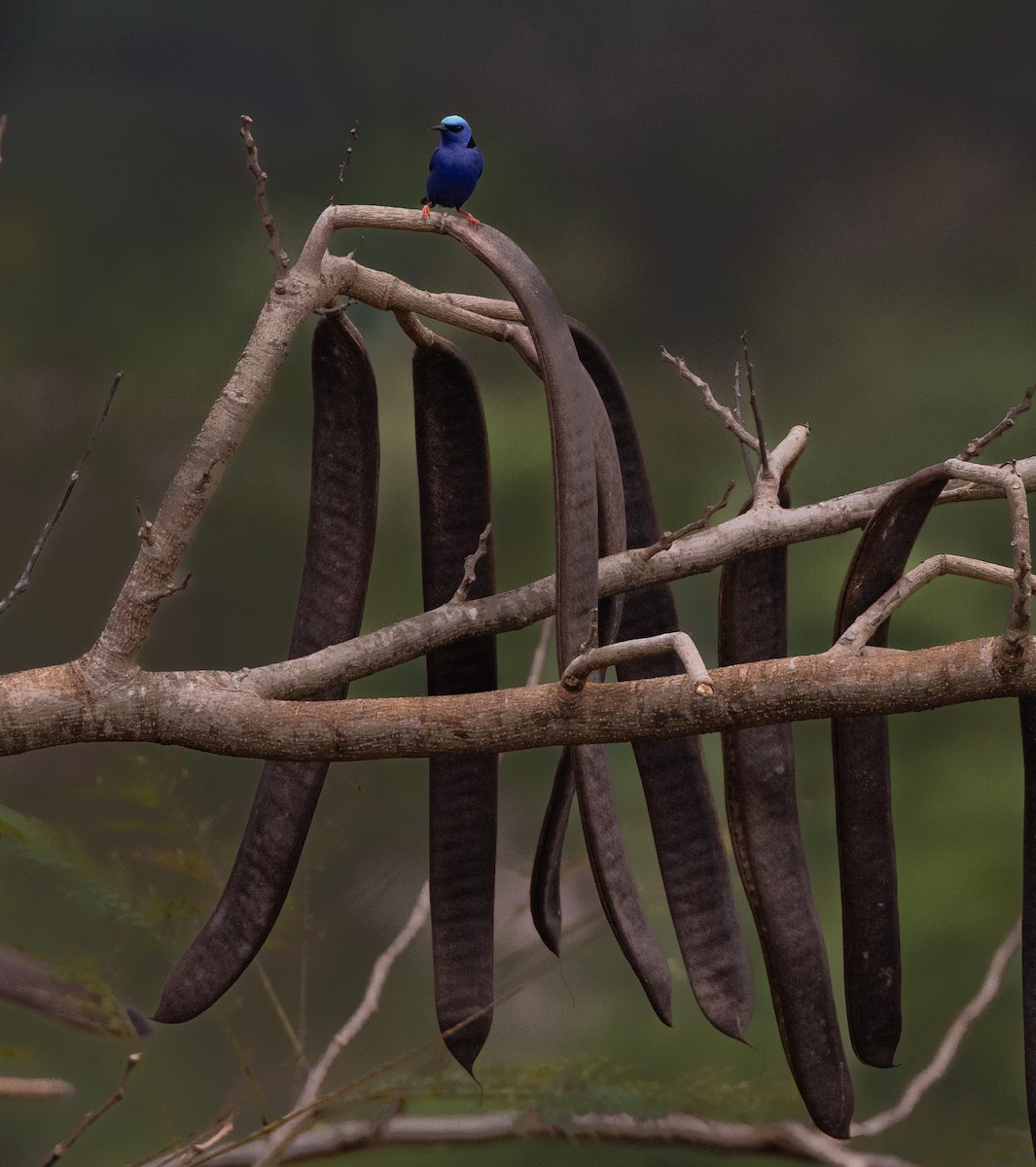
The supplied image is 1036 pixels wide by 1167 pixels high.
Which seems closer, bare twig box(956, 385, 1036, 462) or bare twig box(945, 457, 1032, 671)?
bare twig box(945, 457, 1032, 671)

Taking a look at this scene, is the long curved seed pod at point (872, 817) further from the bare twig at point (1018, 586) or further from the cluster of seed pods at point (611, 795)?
Result: the bare twig at point (1018, 586)

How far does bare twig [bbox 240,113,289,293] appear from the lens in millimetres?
891

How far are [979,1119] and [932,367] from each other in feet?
3.55

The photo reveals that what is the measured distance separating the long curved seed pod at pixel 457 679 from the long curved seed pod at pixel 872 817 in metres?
0.30

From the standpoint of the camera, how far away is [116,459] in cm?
192

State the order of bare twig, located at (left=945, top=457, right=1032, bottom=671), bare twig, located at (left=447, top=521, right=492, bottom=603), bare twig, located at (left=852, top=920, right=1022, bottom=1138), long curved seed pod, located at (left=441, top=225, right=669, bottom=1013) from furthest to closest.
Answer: bare twig, located at (left=852, top=920, right=1022, bottom=1138), bare twig, located at (left=447, top=521, right=492, bottom=603), long curved seed pod, located at (left=441, top=225, right=669, bottom=1013), bare twig, located at (left=945, top=457, right=1032, bottom=671)

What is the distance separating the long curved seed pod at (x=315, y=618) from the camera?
3.57 ft

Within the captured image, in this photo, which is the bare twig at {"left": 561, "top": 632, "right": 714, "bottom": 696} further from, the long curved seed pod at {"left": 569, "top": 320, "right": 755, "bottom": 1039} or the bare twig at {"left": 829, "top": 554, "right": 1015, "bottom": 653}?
the long curved seed pod at {"left": 569, "top": 320, "right": 755, "bottom": 1039}

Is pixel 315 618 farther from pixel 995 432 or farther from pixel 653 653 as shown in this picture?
pixel 995 432

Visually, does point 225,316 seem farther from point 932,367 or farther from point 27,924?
point 932,367

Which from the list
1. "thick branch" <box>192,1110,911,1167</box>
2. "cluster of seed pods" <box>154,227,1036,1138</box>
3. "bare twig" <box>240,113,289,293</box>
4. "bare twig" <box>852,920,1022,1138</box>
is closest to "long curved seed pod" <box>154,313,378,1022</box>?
"cluster of seed pods" <box>154,227,1036,1138</box>

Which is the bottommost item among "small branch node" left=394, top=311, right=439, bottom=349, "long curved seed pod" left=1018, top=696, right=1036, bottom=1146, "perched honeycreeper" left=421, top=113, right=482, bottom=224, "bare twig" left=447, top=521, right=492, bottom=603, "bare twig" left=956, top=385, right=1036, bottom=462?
"long curved seed pod" left=1018, top=696, right=1036, bottom=1146

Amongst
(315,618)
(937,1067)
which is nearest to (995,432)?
(315,618)

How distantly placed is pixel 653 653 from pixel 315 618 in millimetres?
388
